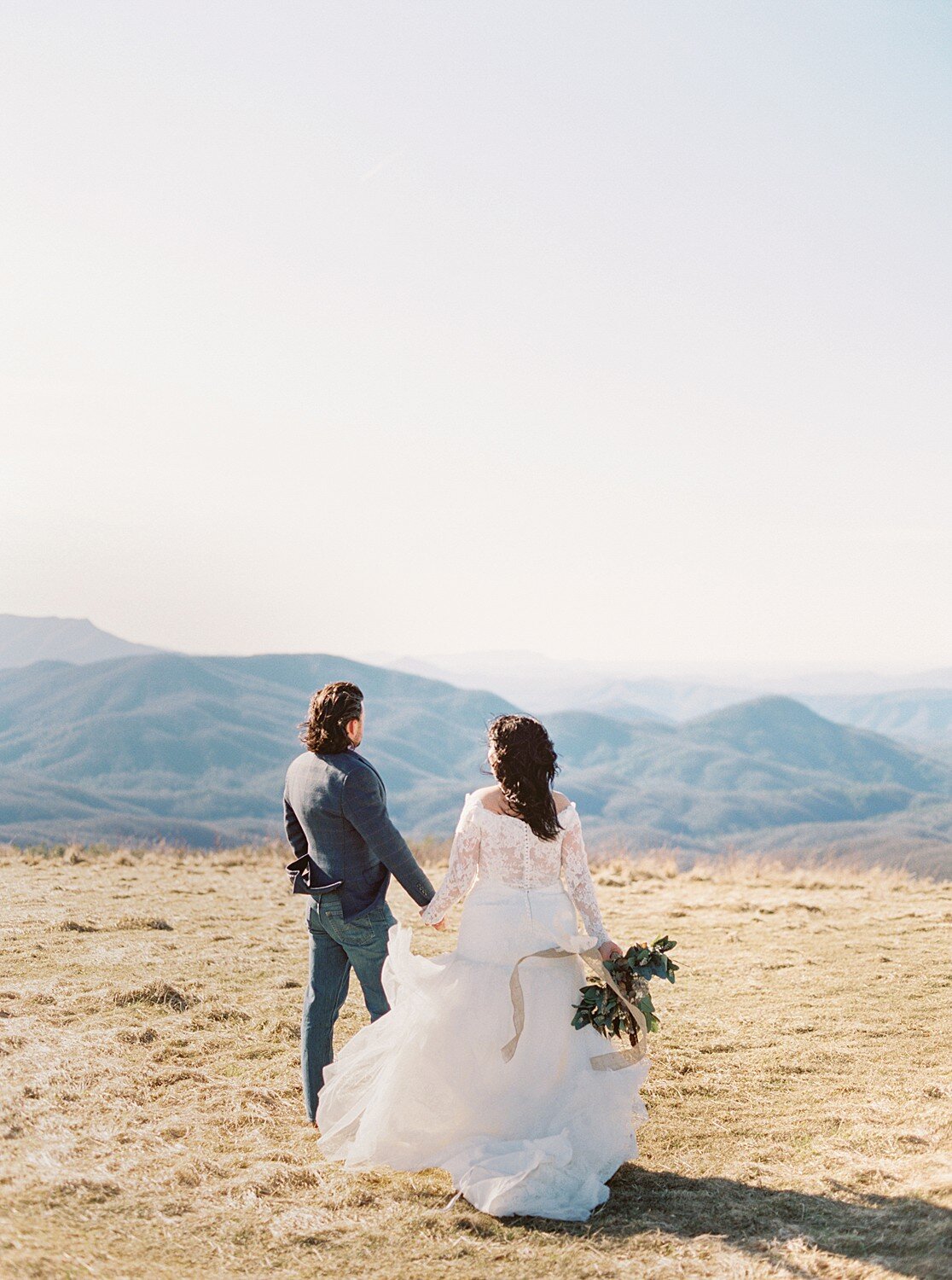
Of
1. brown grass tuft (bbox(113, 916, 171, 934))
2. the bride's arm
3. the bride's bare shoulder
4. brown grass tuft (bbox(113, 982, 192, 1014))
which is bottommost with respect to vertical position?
brown grass tuft (bbox(113, 916, 171, 934))

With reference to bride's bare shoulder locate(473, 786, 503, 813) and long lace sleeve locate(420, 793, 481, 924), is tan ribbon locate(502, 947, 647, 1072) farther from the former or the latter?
bride's bare shoulder locate(473, 786, 503, 813)

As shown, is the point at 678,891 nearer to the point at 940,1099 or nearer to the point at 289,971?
the point at 289,971

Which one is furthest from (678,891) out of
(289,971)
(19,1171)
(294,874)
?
(19,1171)

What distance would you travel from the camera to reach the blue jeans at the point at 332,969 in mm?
5555

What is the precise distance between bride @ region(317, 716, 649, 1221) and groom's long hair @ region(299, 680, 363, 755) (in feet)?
2.57

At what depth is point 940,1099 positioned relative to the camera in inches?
247

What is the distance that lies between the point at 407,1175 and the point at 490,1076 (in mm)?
721

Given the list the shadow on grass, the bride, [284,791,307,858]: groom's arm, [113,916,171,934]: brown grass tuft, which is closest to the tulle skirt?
the bride

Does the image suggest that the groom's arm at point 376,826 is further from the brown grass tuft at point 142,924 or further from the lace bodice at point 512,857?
the brown grass tuft at point 142,924

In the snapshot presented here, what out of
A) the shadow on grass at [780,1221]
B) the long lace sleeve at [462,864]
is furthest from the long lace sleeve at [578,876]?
the shadow on grass at [780,1221]

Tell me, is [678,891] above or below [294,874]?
below

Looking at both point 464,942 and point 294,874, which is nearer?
point 464,942

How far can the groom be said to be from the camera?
5.40 m

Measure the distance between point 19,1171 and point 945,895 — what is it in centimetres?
1356
